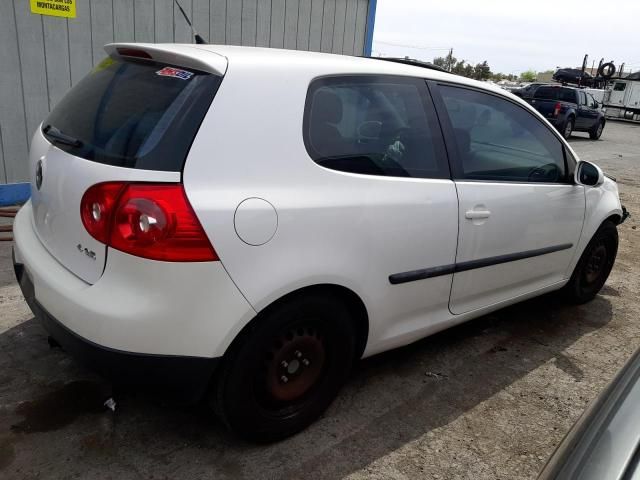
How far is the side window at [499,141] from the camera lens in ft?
9.69

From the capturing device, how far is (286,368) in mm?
2348

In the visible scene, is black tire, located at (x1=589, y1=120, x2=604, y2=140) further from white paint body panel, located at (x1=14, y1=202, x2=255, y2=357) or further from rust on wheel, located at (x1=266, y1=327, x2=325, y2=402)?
white paint body panel, located at (x1=14, y1=202, x2=255, y2=357)

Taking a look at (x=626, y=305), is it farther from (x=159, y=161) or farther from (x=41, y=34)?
(x=41, y=34)

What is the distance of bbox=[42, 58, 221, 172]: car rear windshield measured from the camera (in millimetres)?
2002

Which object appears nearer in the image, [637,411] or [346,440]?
[637,411]

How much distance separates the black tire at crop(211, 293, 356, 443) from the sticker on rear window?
3.19 ft

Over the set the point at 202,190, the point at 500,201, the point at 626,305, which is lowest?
the point at 626,305

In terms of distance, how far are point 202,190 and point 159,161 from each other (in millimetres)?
185

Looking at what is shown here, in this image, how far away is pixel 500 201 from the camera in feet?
9.84

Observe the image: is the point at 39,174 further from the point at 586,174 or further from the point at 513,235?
the point at 586,174

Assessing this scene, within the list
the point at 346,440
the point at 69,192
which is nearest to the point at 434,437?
the point at 346,440

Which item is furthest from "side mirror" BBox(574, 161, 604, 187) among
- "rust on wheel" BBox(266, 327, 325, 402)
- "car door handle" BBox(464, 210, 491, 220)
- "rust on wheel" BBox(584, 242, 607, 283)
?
"rust on wheel" BBox(266, 327, 325, 402)

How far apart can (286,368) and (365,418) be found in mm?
603

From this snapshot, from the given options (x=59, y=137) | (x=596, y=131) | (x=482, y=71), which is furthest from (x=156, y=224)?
(x=482, y=71)
